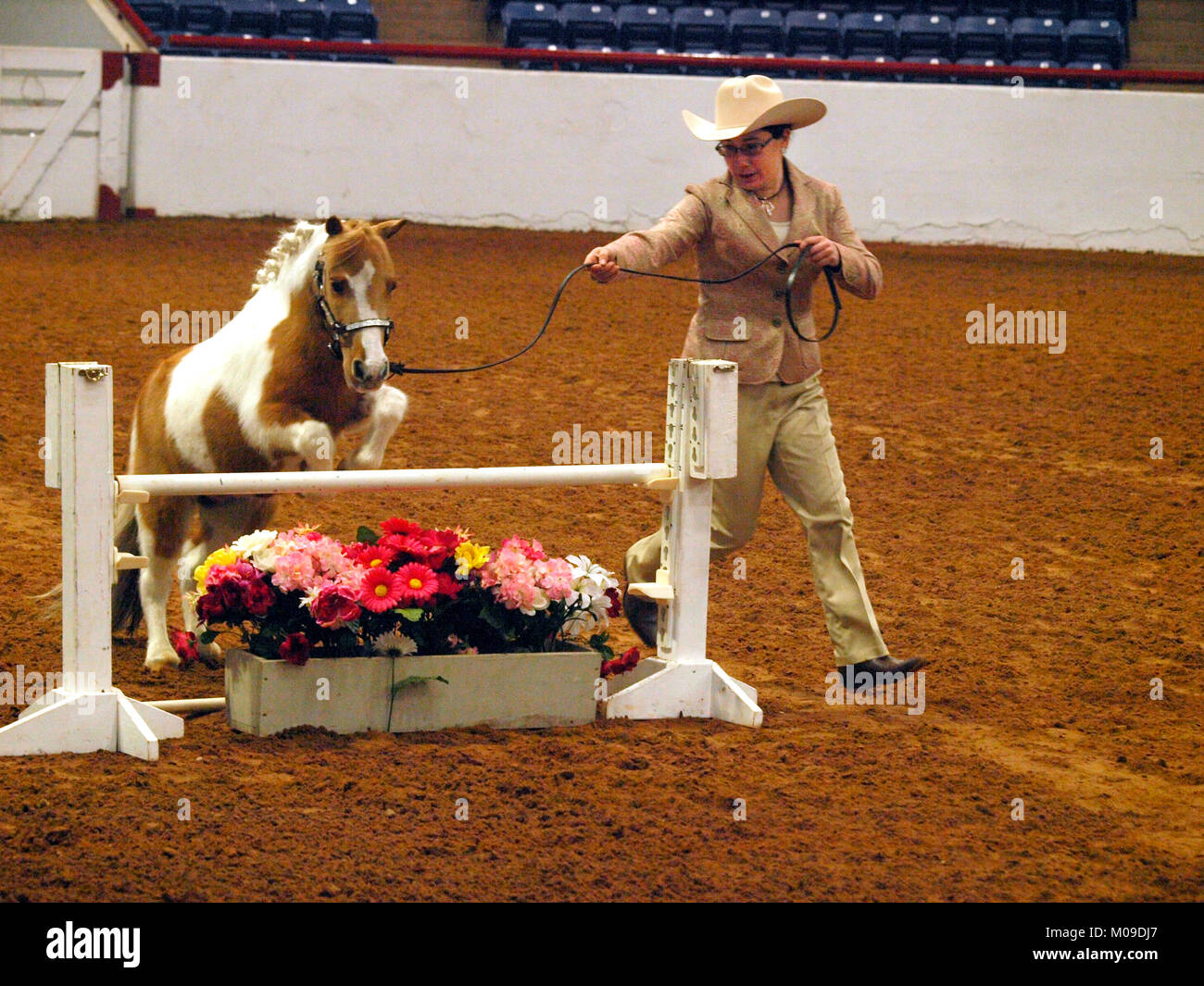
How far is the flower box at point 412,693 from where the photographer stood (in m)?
4.17

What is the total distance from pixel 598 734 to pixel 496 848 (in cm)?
90

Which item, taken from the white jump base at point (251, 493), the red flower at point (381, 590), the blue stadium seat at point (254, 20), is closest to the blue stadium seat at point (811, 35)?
the blue stadium seat at point (254, 20)

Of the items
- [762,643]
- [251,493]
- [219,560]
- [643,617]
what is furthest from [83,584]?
[762,643]

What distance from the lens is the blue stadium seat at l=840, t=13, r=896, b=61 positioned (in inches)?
683

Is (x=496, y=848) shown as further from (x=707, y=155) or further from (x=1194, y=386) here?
(x=707, y=155)

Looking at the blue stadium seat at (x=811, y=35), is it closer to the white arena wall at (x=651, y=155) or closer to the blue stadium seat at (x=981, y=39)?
the blue stadium seat at (x=981, y=39)

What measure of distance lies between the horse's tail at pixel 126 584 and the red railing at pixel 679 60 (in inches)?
382

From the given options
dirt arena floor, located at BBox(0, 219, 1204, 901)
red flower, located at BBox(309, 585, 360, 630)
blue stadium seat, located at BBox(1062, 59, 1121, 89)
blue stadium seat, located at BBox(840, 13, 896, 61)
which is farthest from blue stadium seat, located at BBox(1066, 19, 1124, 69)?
red flower, located at BBox(309, 585, 360, 630)

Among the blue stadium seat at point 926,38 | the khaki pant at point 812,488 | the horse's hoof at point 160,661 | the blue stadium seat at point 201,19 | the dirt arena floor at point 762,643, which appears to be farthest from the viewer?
the blue stadium seat at point 926,38

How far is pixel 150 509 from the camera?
16.4ft

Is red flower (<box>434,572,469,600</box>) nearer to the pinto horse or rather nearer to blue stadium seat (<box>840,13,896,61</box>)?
the pinto horse

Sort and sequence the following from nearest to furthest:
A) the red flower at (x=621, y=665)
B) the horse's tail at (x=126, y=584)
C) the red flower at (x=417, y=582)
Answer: the red flower at (x=417, y=582) → the red flower at (x=621, y=665) → the horse's tail at (x=126, y=584)

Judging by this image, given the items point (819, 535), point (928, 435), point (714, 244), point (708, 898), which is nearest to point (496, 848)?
point (708, 898)

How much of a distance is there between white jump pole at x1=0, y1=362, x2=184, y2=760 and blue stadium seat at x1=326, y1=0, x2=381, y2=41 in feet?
45.7
